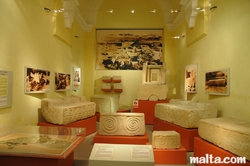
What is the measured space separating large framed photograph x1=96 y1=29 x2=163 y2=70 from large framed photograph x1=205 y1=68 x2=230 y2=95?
180 inches

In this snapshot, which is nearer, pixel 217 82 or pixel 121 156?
pixel 121 156

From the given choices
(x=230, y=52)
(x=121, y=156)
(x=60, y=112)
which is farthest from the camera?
(x=60, y=112)

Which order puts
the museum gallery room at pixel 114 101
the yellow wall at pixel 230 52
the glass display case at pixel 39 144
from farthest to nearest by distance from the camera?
1. the yellow wall at pixel 230 52
2. the museum gallery room at pixel 114 101
3. the glass display case at pixel 39 144

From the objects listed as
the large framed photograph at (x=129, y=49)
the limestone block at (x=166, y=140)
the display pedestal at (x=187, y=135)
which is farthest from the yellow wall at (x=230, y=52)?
the large framed photograph at (x=129, y=49)

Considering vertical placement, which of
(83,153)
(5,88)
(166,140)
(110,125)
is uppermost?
(5,88)

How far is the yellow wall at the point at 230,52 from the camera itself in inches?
144

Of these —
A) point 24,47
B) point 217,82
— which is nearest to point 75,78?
point 24,47

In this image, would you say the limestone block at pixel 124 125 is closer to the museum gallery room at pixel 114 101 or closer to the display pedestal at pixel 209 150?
the museum gallery room at pixel 114 101

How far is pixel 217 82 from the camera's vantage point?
4551mm

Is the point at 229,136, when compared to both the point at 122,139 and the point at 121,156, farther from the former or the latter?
the point at 122,139

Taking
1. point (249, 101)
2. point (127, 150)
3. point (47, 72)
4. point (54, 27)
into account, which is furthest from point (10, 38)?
point (249, 101)

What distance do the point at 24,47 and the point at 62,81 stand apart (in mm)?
2294

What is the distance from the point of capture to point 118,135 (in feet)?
13.2

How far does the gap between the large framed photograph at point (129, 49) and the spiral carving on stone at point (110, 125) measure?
18.2ft
